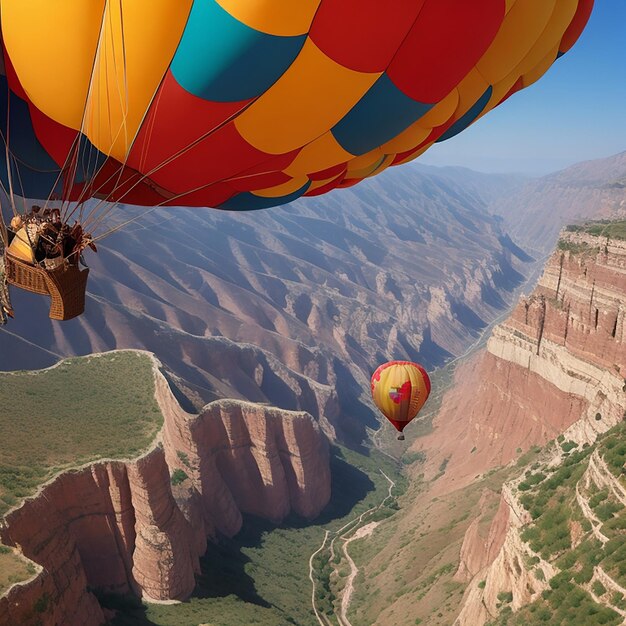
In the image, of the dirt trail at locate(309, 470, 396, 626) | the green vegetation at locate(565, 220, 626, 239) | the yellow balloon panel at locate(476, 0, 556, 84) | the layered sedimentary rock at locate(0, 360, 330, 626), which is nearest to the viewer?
the yellow balloon panel at locate(476, 0, 556, 84)

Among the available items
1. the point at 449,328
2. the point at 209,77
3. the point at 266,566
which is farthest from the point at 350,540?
the point at 449,328

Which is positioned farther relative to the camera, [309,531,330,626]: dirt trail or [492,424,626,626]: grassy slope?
[309,531,330,626]: dirt trail

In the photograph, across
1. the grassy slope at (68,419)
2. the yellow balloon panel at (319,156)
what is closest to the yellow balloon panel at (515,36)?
the yellow balloon panel at (319,156)

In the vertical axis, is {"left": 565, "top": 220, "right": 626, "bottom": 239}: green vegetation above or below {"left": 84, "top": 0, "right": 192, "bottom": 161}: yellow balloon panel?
above

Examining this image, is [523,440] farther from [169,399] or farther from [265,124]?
[265,124]

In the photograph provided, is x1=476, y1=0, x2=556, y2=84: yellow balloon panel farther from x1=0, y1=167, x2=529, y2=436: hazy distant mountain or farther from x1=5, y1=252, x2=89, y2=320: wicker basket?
x1=0, y1=167, x2=529, y2=436: hazy distant mountain

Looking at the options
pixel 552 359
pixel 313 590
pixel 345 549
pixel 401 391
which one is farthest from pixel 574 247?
pixel 313 590

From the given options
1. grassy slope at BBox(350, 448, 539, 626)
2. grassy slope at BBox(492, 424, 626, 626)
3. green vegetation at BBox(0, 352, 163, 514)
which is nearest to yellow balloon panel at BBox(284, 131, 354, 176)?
grassy slope at BBox(492, 424, 626, 626)
